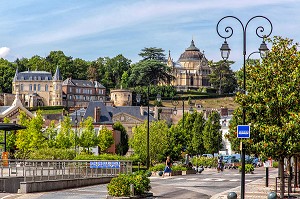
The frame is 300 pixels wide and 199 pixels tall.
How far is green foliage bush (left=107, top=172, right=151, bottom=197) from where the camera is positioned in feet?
101

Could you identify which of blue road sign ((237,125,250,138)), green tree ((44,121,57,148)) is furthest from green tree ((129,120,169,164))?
blue road sign ((237,125,250,138))

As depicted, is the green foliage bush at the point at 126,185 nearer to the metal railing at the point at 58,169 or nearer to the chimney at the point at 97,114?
the metal railing at the point at 58,169

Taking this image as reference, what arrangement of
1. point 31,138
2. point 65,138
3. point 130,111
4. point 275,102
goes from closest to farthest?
Result: point 275,102
point 31,138
point 65,138
point 130,111

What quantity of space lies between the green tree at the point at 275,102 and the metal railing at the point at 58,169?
11992 mm

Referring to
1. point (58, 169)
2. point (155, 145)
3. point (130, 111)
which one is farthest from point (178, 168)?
point (130, 111)

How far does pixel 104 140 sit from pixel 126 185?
237 feet

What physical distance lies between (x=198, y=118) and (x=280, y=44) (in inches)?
3172

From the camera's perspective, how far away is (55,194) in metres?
34.4

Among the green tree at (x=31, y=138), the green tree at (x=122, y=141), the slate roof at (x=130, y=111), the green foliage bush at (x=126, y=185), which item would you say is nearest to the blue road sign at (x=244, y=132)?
the green foliage bush at (x=126, y=185)

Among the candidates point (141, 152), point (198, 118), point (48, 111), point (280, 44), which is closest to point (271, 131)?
point (280, 44)

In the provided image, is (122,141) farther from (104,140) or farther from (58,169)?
(58,169)

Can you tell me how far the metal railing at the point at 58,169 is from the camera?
122 feet

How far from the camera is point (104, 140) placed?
103000 millimetres

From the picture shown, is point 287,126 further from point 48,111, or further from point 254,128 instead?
point 48,111
